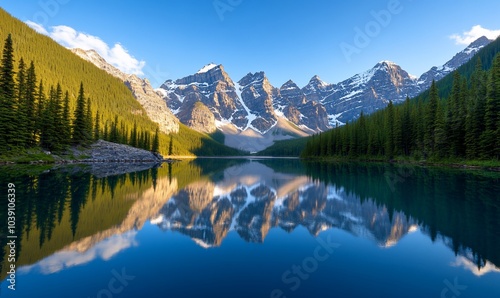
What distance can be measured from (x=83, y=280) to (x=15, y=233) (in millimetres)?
6648

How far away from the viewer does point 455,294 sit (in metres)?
8.07

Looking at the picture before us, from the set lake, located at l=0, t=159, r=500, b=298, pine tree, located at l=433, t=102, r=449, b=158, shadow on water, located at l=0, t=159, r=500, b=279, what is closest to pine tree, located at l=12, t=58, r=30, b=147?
shadow on water, located at l=0, t=159, r=500, b=279

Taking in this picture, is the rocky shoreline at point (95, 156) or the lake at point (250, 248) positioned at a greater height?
the rocky shoreline at point (95, 156)

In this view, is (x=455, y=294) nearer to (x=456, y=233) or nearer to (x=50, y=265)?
(x=456, y=233)

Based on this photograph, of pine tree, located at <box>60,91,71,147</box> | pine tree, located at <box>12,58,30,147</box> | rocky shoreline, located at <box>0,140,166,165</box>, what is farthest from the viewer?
pine tree, located at <box>60,91,71,147</box>

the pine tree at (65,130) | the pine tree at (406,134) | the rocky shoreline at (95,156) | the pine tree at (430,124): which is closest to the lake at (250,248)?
the rocky shoreline at (95,156)

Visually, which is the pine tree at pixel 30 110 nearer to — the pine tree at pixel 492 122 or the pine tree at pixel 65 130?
the pine tree at pixel 65 130

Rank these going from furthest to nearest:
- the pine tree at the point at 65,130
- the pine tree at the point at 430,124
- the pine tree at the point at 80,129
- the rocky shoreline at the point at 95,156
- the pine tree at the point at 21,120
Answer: the pine tree at the point at 80,129, the pine tree at the point at 430,124, the pine tree at the point at 65,130, the rocky shoreline at the point at 95,156, the pine tree at the point at 21,120

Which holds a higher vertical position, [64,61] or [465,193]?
[64,61]

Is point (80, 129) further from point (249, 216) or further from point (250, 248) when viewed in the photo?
point (250, 248)

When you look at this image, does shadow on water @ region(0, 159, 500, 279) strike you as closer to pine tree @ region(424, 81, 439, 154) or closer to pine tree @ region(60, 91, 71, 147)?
pine tree @ region(60, 91, 71, 147)

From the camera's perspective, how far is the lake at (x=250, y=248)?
8.39m

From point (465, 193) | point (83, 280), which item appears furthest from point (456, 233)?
point (83, 280)

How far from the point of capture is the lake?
8.39 metres
